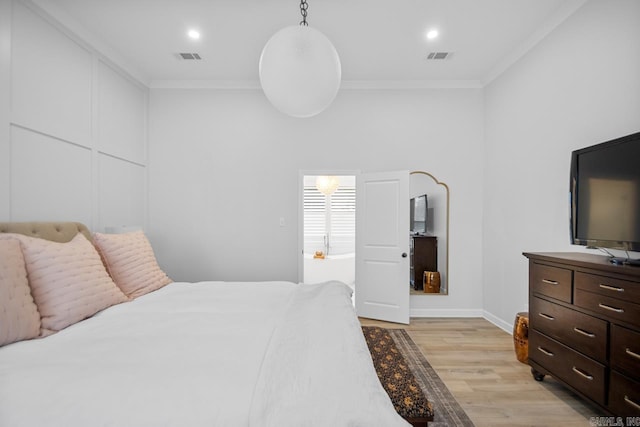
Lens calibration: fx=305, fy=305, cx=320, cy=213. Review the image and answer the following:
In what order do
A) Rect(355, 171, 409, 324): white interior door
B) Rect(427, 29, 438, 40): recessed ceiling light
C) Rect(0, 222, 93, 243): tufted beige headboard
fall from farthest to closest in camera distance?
1. Rect(355, 171, 409, 324): white interior door
2. Rect(427, 29, 438, 40): recessed ceiling light
3. Rect(0, 222, 93, 243): tufted beige headboard

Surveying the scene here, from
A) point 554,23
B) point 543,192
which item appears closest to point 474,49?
point 554,23

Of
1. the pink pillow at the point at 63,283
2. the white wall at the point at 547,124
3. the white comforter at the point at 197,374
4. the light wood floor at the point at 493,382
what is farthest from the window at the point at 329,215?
the white comforter at the point at 197,374

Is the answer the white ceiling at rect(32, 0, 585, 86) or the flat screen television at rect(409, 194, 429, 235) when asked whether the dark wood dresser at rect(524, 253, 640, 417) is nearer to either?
the flat screen television at rect(409, 194, 429, 235)

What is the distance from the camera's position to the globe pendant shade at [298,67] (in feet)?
4.24

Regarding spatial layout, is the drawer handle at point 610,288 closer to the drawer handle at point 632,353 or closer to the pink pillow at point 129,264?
the drawer handle at point 632,353

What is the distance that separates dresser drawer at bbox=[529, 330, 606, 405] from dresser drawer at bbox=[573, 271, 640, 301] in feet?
1.42

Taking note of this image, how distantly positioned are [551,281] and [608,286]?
1.37 ft

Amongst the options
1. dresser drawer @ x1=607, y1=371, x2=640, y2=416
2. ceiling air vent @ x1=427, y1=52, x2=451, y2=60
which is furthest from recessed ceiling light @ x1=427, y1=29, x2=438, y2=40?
dresser drawer @ x1=607, y1=371, x2=640, y2=416

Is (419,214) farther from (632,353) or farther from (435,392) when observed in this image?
(632,353)

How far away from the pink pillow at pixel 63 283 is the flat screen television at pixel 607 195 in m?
3.04

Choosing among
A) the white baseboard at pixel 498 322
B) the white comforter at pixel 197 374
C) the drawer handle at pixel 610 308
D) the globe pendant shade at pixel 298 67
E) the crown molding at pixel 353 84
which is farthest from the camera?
the crown molding at pixel 353 84

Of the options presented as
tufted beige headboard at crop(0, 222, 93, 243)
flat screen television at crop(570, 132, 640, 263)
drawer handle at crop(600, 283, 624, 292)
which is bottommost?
drawer handle at crop(600, 283, 624, 292)

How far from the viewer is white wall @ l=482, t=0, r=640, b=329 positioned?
2.15 m

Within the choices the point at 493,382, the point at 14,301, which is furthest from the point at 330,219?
the point at 14,301
